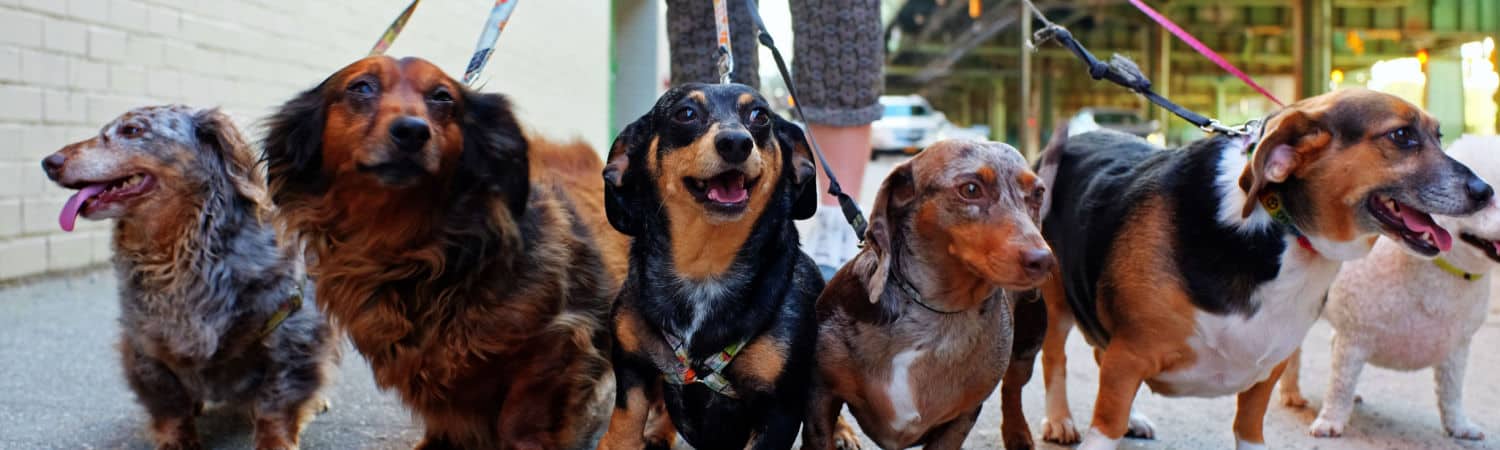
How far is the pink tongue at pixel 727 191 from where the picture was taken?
8.41 feet

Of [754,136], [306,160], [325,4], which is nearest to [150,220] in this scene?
[306,160]

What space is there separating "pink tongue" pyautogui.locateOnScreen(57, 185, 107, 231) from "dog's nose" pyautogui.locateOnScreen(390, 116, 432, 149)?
102cm

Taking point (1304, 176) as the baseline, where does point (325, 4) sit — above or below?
above

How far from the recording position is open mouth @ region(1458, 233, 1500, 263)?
3.25 meters

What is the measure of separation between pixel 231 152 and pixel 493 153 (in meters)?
0.98

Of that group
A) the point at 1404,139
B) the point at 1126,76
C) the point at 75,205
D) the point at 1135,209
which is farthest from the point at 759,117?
the point at 75,205

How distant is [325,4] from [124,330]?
18.3ft

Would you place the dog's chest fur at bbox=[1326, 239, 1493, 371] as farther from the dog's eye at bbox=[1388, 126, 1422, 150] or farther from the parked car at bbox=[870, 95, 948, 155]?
the parked car at bbox=[870, 95, 948, 155]

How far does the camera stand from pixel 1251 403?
10.0 ft

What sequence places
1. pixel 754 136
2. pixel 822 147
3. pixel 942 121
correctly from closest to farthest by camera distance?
pixel 754 136
pixel 822 147
pixel 942 121

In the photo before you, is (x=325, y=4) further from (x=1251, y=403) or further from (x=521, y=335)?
(x=1251, y=403)

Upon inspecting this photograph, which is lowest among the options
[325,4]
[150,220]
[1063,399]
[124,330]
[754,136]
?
[1063,399]

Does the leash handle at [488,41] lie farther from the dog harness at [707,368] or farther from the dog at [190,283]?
the dog harness at [707,368]

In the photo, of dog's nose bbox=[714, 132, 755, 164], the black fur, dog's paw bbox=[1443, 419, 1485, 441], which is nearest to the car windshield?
dog's paw bbox=[1443, 419, 1485, 441]
